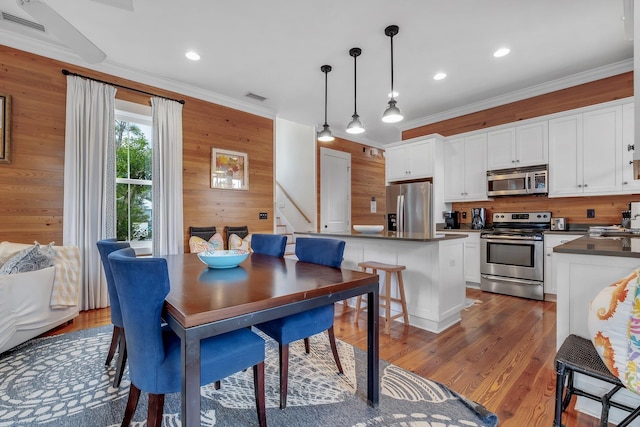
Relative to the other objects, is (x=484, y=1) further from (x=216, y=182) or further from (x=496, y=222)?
(x=216, y=182)

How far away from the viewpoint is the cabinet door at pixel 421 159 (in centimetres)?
484

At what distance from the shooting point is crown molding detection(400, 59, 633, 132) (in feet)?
11.6

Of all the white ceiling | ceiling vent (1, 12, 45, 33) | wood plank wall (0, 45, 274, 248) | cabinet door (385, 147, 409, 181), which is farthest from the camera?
cabinet door (385, 147, 409, 181)

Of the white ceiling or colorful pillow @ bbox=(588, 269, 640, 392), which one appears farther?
the white ceiling

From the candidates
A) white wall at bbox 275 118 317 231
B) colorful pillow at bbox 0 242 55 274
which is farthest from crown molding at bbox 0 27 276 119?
colorful pillow at bbox 0 242 55 274

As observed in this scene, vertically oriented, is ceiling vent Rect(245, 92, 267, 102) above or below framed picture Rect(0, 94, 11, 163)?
above

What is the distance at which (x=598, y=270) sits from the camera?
1.60 m

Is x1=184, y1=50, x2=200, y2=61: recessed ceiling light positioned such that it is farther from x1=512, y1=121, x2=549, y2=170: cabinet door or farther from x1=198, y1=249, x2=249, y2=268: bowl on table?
x1=512, y1=121, x2=549, y2=170: cabinet door

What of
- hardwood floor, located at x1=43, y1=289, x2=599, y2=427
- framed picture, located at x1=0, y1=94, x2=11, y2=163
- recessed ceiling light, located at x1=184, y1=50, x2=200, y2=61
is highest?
recessed ceiling light, located at x1=184, y1=50, x2=200, y2=61

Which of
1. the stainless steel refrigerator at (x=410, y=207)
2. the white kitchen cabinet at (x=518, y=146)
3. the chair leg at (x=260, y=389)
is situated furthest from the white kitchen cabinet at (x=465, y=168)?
the chair leg at (x=260, y=389)

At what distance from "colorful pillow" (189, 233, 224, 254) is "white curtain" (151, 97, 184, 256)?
0.13 meters

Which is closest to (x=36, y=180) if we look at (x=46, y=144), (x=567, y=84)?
(x=46, y=144)

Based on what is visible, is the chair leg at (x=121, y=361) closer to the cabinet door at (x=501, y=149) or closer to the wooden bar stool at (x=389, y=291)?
the wooden bar stool at (x=389, y=291)

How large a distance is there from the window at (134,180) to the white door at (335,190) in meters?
3.12
